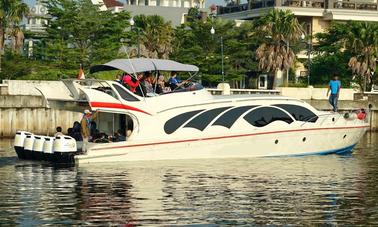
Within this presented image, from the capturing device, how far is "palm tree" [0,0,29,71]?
8068cm

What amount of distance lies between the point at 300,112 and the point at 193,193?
1200 cm

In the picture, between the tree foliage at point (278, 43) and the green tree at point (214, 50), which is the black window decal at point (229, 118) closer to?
the green tree at point (214, 50)

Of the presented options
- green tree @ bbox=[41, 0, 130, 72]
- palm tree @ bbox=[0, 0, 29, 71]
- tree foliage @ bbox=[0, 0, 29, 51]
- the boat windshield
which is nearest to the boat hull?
the boat windshield

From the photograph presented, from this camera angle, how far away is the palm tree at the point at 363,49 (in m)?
77.8

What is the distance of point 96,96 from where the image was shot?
31.6 m

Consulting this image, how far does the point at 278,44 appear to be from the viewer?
267 ft

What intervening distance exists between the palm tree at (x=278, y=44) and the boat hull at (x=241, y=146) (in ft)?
142

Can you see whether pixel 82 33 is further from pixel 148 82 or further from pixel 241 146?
pixel 241 146

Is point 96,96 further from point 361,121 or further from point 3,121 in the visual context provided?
point 3,121

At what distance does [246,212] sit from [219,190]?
12.5 ft

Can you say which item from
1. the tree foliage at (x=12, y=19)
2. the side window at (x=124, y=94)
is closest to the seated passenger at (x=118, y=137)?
the side window at (x=124, y=94)

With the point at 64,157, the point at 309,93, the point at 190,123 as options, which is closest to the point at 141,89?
the point at 190,123

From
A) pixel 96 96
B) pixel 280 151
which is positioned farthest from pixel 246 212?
pixel 280 151

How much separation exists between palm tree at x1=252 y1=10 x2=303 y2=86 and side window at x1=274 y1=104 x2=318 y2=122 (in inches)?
1771
